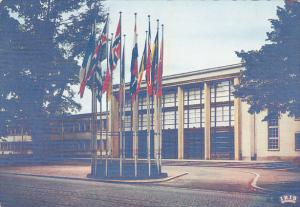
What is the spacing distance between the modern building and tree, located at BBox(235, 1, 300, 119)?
2.01 meters

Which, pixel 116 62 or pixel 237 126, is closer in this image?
pixel 116 62

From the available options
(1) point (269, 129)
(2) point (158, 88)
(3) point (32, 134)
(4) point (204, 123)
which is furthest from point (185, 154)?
(3) point (32, 134)

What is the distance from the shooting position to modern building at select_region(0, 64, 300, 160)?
24.1m

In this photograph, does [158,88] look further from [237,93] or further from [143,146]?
[143,146]

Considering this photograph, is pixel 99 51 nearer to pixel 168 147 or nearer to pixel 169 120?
pixel 169 120

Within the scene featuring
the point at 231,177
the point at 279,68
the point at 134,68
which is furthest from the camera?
the point at 231,177

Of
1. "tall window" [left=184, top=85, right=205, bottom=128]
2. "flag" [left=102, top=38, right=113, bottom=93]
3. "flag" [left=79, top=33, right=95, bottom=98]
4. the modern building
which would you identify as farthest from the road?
"tall window" [left=184, top=85, right=205, bottom=128]

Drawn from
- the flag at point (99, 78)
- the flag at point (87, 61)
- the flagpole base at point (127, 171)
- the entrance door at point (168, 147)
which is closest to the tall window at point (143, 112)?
the flagpole base at point (127, 171)

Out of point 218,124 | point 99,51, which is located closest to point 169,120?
point 218,124

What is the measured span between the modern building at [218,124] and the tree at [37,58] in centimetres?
347

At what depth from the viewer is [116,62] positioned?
69.1ft

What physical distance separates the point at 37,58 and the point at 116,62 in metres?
4.27

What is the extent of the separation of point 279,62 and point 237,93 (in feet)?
10.6

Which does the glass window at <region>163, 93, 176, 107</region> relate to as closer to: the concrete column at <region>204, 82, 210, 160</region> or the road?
the concrete column at <region>204, 82, 210, 160</region>
